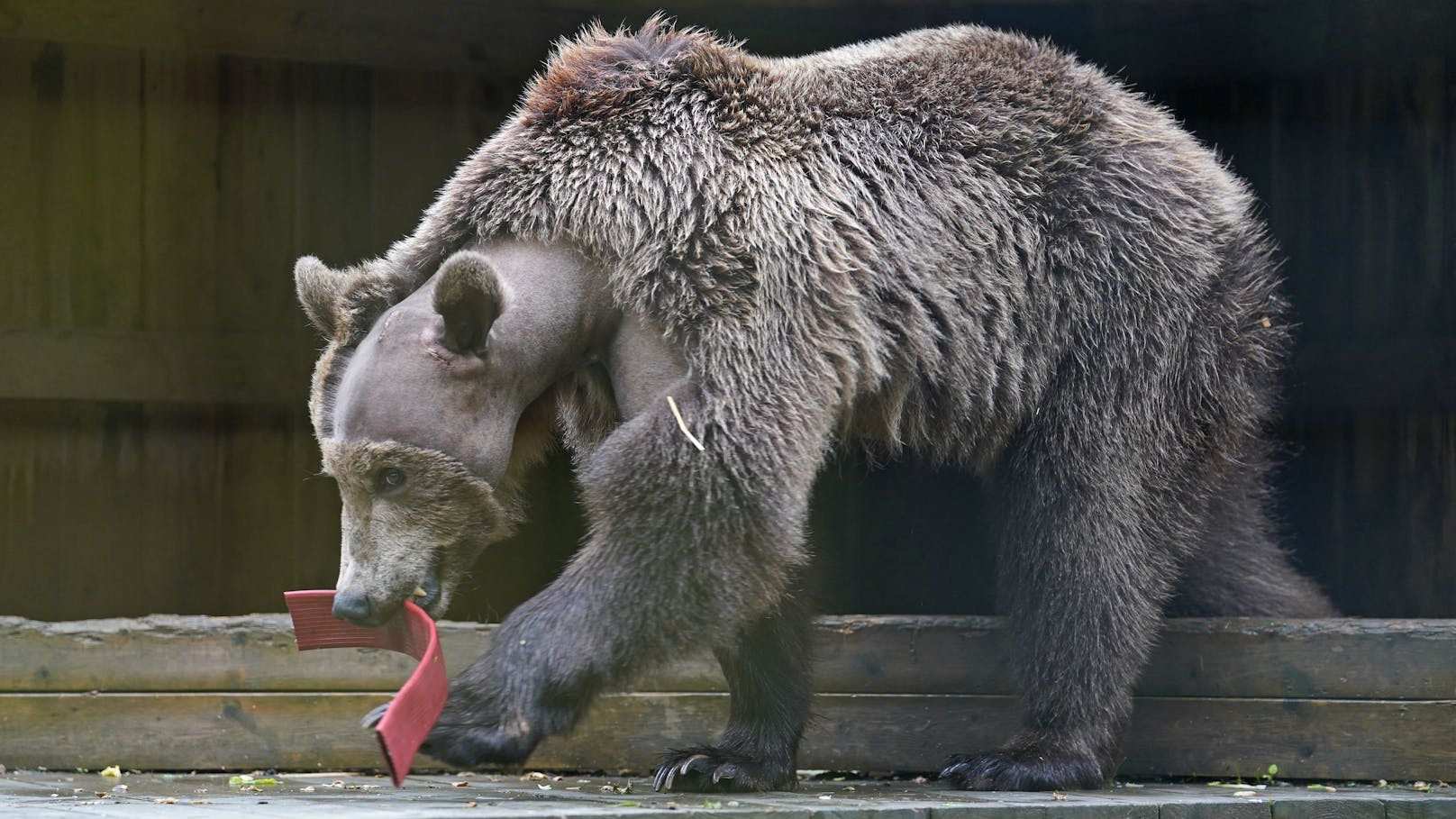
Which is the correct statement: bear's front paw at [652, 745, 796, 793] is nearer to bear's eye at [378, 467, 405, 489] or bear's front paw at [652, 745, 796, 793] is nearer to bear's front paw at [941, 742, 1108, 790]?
bear's front paw at [941, 742, 1108, 790]

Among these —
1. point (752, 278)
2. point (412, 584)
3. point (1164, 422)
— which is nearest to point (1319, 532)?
point (1164, 422)

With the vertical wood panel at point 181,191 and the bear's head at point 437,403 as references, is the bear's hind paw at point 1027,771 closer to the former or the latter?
the bear's head at point 437,403

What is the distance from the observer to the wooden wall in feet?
20.4

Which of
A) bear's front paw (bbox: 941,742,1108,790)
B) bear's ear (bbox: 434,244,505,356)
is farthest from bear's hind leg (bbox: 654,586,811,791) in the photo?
bear's ear (bbox: 434,244,505,356)

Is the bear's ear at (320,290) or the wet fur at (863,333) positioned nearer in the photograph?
the wet fur at (863,333)

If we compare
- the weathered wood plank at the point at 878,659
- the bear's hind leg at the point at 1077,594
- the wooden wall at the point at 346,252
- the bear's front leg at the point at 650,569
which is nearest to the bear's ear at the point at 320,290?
the bear's front leg at the point at 650,569

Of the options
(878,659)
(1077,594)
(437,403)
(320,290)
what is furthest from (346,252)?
(1077,594)

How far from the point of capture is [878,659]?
16.4ft

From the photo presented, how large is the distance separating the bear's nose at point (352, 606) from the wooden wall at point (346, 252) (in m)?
3.04

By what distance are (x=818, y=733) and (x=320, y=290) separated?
1966mm

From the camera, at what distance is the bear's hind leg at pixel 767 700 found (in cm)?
433

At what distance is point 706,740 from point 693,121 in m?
1.88

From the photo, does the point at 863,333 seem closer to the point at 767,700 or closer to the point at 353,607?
the point at 767,700

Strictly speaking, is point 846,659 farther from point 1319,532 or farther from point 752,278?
point 1319,532
